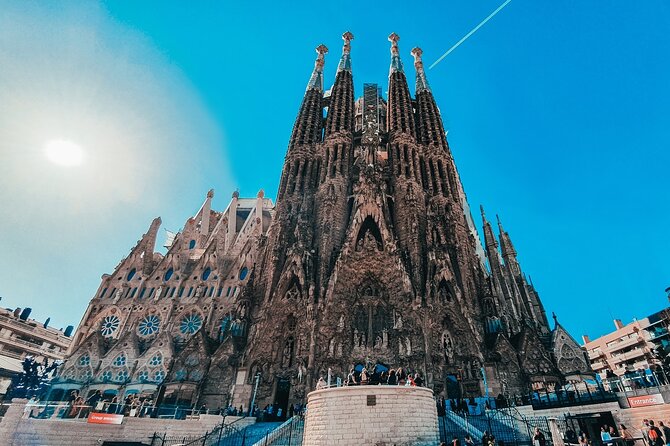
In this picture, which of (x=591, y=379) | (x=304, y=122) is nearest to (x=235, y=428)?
(x=591, y=379)

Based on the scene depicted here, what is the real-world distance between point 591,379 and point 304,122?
30.8m

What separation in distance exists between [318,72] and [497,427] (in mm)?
40023

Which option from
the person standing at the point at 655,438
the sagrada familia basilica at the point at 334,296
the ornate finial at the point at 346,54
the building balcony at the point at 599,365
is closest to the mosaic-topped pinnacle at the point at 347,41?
the ornate finial at the point at 346,54

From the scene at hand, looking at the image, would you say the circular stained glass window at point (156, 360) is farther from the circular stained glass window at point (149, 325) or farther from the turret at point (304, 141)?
the turret at point (304, 141)

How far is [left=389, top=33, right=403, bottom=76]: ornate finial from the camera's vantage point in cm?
4194

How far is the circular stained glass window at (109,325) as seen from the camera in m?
30.4

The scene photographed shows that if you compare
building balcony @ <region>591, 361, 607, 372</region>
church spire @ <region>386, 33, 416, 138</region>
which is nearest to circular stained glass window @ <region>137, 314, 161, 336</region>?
church spire @ <region>386, 33, 416, 138</region>

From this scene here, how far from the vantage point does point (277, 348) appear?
23.2 m

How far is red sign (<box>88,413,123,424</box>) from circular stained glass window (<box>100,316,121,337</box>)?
63.2 ft

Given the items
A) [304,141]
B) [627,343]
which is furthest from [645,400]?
[627,343]

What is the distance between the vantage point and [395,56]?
144ft

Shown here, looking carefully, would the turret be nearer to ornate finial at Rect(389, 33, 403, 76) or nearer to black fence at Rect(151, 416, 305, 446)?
ornate finial at Rect(389, 33, 403, 76)

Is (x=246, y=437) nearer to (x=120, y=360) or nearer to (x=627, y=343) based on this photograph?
(x=120, y=360)

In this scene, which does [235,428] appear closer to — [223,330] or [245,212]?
[223,330]
